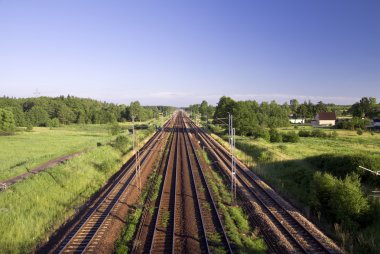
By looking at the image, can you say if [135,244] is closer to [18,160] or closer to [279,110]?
[18,160]

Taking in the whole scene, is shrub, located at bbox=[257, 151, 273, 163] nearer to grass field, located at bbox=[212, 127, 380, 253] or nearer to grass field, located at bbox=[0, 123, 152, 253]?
grass field, located at bbox=[212, 127, 380, 253]

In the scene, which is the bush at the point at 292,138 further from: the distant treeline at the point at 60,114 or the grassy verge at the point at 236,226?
the distant treeline at the point at 60,114

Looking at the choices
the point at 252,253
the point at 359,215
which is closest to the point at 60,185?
the point at 252,253

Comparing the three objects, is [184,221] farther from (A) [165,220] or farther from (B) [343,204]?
(B) [343,204]

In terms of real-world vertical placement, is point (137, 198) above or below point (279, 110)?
below

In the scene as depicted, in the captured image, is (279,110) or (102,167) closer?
(102,167)

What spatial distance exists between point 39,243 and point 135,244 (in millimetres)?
4830

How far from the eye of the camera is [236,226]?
17.6 m

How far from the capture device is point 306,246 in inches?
588

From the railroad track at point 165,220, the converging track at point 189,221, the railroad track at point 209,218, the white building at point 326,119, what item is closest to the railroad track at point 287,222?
the converging track at point 189,221

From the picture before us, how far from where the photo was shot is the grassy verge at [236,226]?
48.8 feet

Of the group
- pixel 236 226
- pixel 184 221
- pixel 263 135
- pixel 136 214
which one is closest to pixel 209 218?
pixel 184 221

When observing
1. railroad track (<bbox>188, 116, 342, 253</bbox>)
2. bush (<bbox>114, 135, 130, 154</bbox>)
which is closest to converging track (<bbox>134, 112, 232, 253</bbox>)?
railroad track (<bbox>188, 116, 342, 253</bbox>)

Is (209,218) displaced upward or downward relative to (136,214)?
downward
